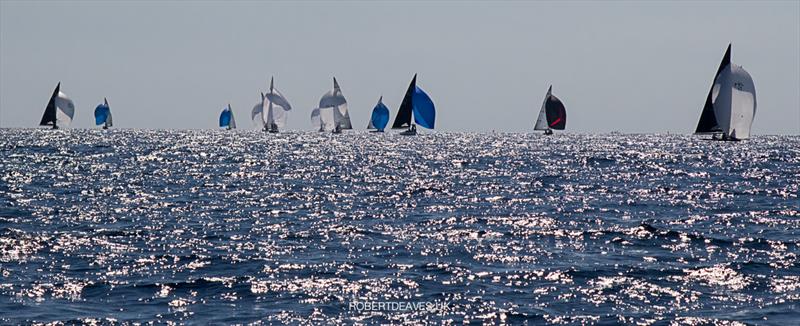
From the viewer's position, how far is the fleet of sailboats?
96.9m

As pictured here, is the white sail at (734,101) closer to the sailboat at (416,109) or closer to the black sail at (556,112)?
the sailboat at (416,109)

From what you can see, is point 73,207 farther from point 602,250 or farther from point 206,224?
point 602,250

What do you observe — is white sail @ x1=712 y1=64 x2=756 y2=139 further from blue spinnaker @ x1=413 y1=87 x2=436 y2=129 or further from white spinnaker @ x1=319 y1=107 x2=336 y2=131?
white spinnaker @ x1=319 y1=107 x2=336 y2=131

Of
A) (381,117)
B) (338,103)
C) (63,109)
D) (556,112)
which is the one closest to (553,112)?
(556,112)

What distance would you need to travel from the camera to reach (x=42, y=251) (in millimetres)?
28172

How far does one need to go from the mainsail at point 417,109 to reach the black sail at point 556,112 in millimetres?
30610

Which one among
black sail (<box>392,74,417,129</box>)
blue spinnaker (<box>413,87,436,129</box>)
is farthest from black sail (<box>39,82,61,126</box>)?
blue spinnaker (<box>413,87,436,129</box>)

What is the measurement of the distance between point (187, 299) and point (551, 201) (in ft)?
86.7

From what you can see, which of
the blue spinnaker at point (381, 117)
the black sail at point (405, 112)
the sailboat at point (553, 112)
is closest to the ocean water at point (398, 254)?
the black sail at point (405, 112)

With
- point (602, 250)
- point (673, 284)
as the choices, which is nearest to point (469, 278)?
point (673, 284)

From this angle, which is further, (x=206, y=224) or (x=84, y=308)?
(x=206, y=224)

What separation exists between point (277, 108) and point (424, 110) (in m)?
49.7

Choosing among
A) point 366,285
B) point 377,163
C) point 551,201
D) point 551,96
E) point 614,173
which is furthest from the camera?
point 551,96

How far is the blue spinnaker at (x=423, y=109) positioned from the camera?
12825cm
